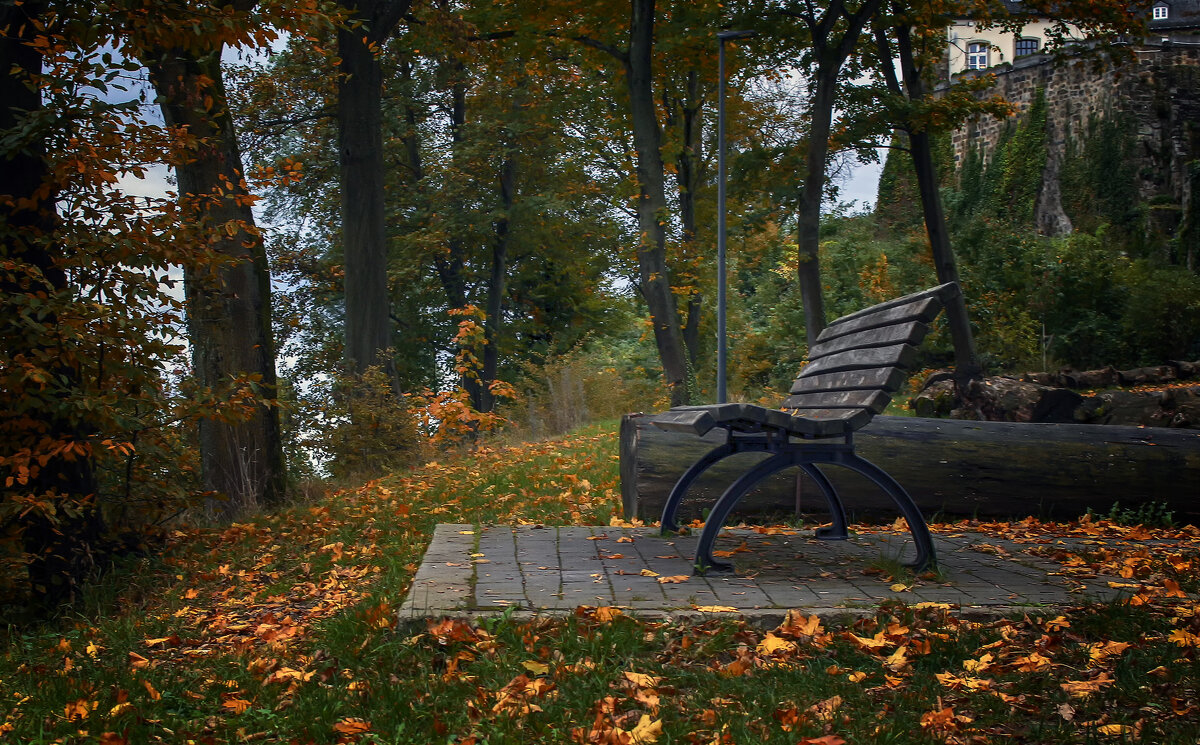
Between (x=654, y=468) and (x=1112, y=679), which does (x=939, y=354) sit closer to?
(x=654, y=468)

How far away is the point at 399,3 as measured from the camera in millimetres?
12812

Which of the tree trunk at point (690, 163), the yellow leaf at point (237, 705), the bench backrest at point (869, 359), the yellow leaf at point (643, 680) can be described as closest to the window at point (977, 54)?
the tree trunk at point (690, 163)

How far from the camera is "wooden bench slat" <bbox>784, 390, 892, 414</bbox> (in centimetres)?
443

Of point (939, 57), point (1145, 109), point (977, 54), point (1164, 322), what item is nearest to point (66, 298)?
point (939, 57)

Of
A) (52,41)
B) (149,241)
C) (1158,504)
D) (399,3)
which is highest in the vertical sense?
(399,3)

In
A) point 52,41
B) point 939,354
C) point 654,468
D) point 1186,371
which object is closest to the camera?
point 52,41

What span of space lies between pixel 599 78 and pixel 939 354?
362 inches

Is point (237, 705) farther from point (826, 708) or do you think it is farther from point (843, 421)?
point (843, 421)

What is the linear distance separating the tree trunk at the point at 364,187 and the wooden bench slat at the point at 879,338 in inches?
313

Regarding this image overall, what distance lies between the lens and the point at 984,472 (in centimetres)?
641

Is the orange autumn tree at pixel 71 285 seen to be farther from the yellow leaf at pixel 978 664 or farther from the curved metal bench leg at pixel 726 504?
the yellow leaf at pixel 978 664

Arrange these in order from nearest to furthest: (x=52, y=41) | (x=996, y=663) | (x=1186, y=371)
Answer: (x=996, y=663)
(x=52, y=41)
(x=1186, y=371)

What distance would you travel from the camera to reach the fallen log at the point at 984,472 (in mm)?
6305

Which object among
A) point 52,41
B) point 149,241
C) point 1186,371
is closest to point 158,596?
point 149,241
